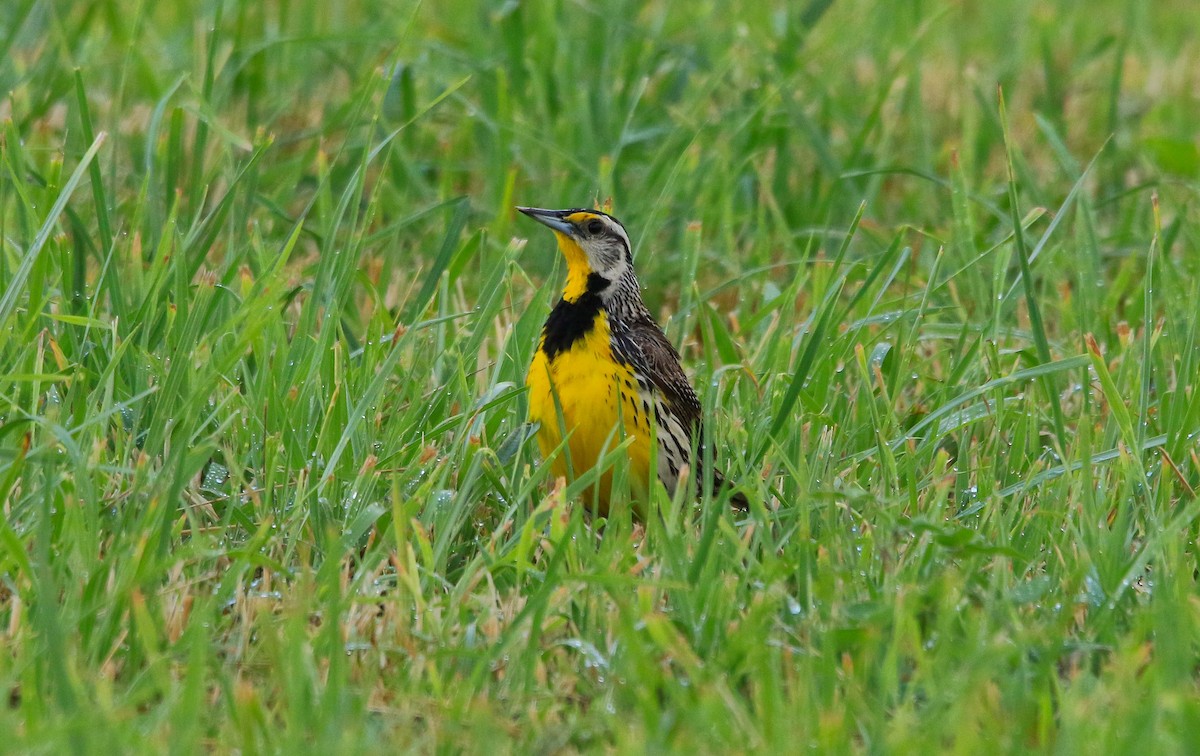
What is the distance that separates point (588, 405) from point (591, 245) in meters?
0.57

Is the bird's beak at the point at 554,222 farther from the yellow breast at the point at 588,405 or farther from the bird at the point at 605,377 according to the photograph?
the yellow breast at the point at 588,405

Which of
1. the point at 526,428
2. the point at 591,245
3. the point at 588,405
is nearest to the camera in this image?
the point at 526,428

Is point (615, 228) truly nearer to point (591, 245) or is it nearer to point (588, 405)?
point (591, 245)

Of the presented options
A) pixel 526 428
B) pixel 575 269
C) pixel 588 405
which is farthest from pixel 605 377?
pixel 575 269

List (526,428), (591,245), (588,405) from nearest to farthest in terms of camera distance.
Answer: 1. (526,428)
2. (588,405)
3. (591,245)

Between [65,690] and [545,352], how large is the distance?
181 centimetres

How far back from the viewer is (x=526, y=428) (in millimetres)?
4117

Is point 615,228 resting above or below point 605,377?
above

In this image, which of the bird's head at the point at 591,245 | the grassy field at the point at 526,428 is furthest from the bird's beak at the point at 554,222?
the grassy field at the point at 526,428

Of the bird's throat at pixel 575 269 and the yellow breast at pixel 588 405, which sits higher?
the bird's throat at pixel 575 269

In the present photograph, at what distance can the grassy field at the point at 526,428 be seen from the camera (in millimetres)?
2945

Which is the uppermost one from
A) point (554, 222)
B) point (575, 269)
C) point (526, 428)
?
point (554, 222)

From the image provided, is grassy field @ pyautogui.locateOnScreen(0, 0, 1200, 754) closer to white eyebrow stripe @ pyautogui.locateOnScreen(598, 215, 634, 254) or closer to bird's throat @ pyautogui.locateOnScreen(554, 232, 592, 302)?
bird's throat @ pyautogui.locateOnScreen(554, 232, 592, 302)

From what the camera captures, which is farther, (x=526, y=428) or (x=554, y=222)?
(x=554, y=222)
